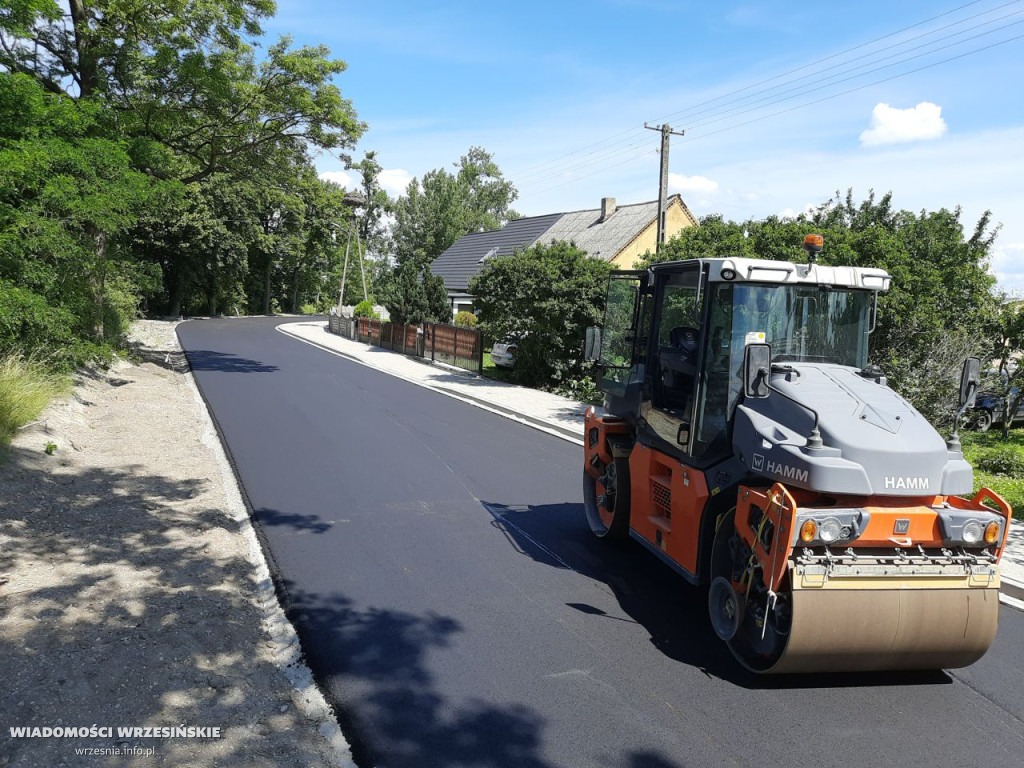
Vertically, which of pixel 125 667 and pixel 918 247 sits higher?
pixel 918 247

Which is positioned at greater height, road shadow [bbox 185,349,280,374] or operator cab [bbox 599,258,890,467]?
operator cab [bbox 599,258,890,467]

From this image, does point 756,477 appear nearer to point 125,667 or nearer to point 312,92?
point 125,667

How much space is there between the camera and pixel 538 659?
478cm

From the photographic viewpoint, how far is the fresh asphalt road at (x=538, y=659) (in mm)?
3898

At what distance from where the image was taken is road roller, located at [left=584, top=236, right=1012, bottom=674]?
416 centimetres

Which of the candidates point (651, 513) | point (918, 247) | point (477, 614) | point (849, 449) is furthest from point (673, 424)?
point (918, 247)

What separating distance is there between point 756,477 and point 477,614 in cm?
229

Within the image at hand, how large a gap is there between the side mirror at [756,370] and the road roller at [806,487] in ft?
0.05

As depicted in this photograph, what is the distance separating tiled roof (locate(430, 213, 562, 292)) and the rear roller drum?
33403mm

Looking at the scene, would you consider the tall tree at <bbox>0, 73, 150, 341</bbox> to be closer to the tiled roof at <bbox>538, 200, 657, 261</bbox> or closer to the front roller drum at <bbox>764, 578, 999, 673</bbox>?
the front roller drum at <bbox>764, 578, 999, 673</bbox>

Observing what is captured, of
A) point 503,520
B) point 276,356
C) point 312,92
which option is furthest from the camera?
point 276,356

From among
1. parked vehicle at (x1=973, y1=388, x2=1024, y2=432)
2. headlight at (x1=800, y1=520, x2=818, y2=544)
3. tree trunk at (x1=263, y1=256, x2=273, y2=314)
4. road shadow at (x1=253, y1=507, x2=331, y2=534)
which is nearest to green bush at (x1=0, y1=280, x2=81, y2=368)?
road shadow at (x1=253, y1=507, x2=331, y2=534)

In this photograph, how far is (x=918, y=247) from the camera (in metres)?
12.3

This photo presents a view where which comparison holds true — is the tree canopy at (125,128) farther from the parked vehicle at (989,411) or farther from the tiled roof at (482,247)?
the parked vehicle at (989,411)
